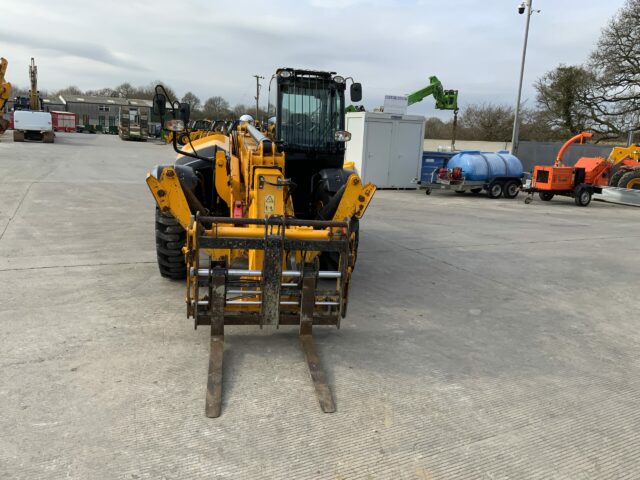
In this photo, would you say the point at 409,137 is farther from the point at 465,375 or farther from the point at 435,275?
the point at 465,375

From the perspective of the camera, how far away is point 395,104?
19.3 meters

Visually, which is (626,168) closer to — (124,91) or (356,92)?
(356,92)

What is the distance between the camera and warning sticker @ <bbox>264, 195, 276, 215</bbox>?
489cm

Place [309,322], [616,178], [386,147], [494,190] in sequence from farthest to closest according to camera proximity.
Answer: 1. [386,147]
2. [494,190]
3. [616,178]
4. [309,322]

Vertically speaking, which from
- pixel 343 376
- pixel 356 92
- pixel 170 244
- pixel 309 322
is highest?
pixel 356 92

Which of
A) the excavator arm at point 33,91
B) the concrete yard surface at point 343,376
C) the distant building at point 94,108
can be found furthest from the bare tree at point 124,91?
the concrete yard surface at point 343,376

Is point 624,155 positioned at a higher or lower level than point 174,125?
lower

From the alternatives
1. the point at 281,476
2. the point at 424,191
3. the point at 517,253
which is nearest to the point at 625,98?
the point at 424,191

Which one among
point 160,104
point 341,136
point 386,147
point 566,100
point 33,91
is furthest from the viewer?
point 33,91

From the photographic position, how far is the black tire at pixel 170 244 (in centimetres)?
582

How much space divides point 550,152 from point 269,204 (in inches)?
952

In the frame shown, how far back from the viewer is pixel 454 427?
3.35 metres

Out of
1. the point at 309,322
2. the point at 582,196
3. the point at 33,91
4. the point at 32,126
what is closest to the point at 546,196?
the point at 582,196

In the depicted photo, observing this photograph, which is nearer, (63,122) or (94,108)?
(63,122)
